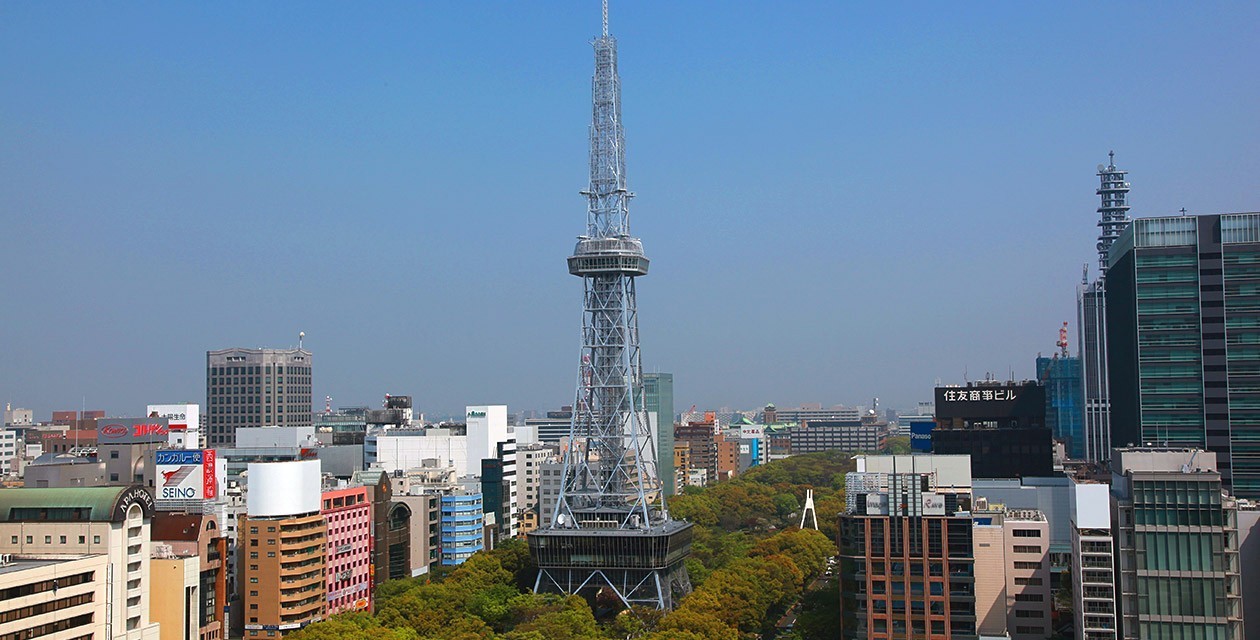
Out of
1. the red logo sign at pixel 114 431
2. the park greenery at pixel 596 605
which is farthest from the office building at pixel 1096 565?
the red logo sign at pixel 114 431

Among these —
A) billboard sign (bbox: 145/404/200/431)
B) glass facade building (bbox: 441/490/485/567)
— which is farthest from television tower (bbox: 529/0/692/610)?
billboard sign (bbox: 145/404/200/431)

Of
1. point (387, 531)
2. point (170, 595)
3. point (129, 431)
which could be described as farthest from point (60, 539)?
point (129, 431)

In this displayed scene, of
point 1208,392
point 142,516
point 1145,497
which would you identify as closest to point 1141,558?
point 1145,497

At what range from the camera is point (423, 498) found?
129m

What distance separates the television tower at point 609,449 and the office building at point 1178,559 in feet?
155

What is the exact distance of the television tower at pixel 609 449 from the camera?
111500 mm

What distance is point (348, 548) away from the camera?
109688 millimetres

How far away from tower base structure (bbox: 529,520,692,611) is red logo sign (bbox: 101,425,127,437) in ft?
155

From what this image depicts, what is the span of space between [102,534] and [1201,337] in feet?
303

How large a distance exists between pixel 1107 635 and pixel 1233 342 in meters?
50.5

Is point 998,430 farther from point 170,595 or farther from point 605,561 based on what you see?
point 170,595

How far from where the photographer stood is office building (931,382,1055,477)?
13501cm

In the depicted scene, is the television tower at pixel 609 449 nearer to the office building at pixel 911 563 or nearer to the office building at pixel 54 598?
the office building at pixel 911 563

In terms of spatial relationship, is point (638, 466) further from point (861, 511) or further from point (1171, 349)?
point (1171, 349)
